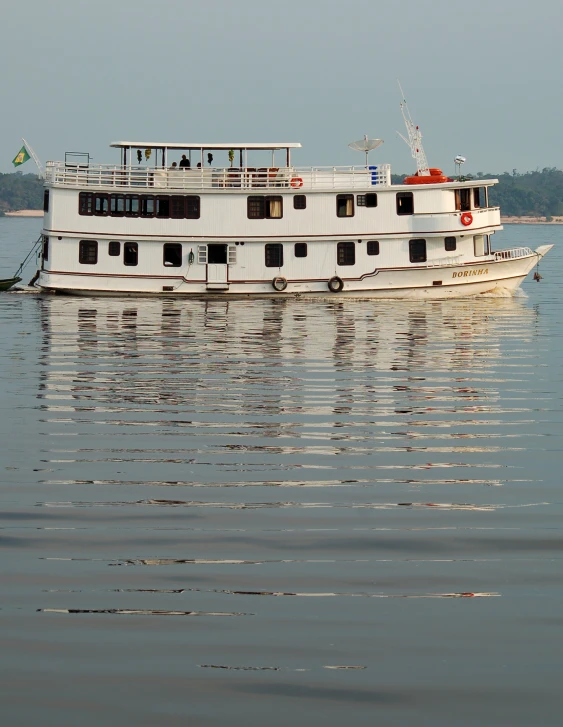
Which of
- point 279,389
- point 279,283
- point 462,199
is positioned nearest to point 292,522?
point 279,389

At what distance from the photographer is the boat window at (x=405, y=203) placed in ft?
126

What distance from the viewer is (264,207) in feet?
127

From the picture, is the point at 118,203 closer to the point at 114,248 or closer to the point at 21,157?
the point at 114,248

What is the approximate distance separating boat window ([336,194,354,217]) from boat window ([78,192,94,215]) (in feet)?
28.2

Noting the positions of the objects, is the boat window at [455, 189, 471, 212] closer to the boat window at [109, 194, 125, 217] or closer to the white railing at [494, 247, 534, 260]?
the white railing at [494, 247, 534, 260]

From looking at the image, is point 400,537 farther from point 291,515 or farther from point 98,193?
point 98,193

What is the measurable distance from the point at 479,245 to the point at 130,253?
490 inches

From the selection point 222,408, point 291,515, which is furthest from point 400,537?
point 222,408

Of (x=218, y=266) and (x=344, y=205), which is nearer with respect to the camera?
(x=344, y=205)

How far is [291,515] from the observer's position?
10.2 metres

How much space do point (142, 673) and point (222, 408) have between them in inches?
396

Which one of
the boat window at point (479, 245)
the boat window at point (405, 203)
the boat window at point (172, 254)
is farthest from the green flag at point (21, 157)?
the boat window at point (479, 245)

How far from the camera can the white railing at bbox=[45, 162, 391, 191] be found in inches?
1524

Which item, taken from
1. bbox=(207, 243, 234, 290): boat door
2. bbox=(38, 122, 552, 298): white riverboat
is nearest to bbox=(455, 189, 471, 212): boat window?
bbox=(38, 122, 552, 298): white riverboat
